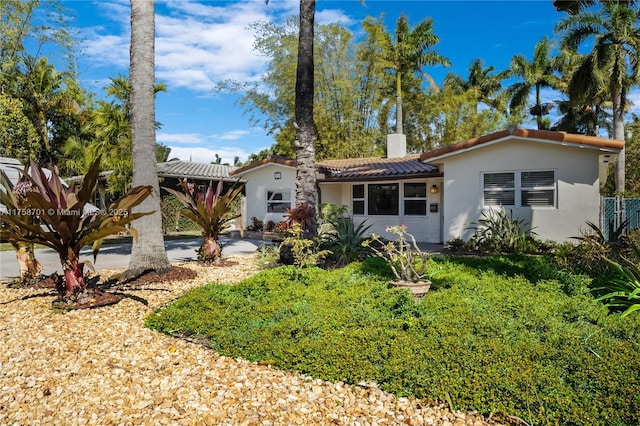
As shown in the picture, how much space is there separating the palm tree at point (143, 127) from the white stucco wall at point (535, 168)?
8.71 metres

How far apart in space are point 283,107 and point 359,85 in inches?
213

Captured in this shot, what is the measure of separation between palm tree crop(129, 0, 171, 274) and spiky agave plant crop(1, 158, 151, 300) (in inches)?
69.5

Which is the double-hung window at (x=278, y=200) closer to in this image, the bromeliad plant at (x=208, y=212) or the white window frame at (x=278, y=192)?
the white window frame at (x=278, y=192)

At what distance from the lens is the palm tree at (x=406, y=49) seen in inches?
932

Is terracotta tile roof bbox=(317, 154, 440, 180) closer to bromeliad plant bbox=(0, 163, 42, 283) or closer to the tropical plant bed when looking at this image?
the tropical plant bed

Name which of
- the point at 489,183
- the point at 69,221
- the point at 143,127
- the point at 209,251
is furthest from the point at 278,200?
the point at 69,221

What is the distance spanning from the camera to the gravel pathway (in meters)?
2.85

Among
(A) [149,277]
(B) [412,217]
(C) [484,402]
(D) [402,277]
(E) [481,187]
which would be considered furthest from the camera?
(B) [412,217]

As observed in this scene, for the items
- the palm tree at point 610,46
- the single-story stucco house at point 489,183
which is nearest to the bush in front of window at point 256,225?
the single-story stucco house at point 489,183

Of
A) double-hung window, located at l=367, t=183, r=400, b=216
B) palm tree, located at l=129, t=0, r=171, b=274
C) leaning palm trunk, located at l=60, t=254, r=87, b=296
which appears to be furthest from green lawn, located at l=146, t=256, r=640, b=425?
double-hung window, located at l=367, t=183, r=400, b=216

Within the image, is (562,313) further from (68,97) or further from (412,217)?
(68,97)

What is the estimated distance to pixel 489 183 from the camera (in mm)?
11922

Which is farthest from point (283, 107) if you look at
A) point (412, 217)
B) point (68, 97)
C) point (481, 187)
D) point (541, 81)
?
point (541, 81)

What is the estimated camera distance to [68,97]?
77.9 ft
